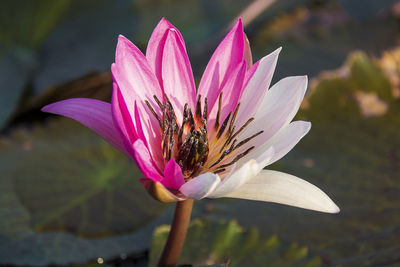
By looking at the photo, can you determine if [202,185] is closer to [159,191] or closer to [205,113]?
[159,191]

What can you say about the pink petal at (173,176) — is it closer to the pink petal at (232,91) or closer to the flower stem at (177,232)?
the flower stem at (177,232)

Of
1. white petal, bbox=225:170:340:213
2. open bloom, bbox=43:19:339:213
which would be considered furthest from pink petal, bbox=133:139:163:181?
white petal, bbox=225:170:340:213

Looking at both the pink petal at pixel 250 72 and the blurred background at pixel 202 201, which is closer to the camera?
the pink petal at pixel 250 72

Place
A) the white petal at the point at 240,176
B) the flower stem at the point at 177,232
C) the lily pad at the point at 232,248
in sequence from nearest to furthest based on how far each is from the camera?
the white petal at the point at 240,176 → the flower stem at the point at 177,232 → the lily pad at the point at 232,248

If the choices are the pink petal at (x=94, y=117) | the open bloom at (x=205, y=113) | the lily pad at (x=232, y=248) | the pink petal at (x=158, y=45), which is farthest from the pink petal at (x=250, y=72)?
the lily pad at (x=232, y=248)

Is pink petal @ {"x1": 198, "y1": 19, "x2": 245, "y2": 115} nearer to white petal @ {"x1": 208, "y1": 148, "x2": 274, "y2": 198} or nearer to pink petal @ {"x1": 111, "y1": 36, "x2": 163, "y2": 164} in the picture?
pink petal @ {"x1": 111, "y1": 36, "x2": 163, "y2": 164}

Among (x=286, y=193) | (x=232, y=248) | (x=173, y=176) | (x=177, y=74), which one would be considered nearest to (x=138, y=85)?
(x=177, y=74)
